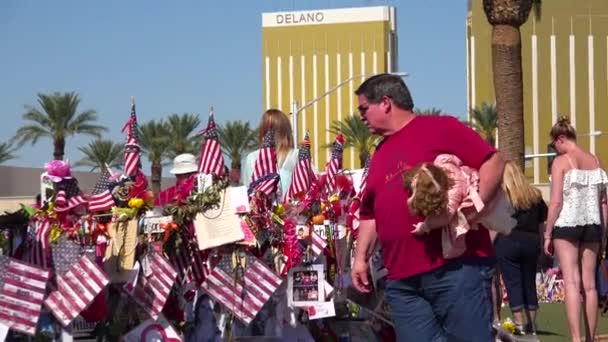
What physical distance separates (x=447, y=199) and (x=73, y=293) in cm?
224

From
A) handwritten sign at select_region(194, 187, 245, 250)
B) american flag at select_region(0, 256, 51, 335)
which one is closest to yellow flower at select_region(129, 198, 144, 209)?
handwritten sign at select_region(194, 187, 245, 250)

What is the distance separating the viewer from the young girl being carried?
5.86 metres

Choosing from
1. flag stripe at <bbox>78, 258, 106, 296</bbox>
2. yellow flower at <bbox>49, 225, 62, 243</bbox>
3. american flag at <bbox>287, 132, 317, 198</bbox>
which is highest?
american flag at <bbox>287, 132, 317, 198</bbox>

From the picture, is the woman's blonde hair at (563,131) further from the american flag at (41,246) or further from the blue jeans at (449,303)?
the american flag at (41,246)

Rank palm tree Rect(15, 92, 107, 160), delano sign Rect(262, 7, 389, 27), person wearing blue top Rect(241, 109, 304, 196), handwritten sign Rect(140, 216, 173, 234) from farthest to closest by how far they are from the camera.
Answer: delano sign Rect(262, 7, 389, 27), palm tree Rect(15, 92, 107, 160), person wearing blue top Rect(241, 109, 304, 196), handwritten sign Rect(140, 216, 173, 234)

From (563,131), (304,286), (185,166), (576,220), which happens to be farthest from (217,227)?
(563,131)

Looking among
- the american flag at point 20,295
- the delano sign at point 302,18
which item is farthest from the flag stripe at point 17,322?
the delano sign at point 302,18

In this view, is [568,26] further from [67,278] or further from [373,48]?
[67,278]

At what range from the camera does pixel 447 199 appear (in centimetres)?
593

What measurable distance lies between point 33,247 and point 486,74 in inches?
2903

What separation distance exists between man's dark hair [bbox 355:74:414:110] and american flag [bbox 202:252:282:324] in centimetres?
173

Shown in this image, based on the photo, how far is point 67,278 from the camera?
22.6 ft

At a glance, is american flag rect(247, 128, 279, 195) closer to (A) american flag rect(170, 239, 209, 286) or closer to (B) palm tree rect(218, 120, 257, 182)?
(A) american flag rect(170, 239, 209, 286)

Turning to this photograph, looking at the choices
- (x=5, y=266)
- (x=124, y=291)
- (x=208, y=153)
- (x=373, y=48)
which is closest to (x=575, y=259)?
(x=208, y=153)
